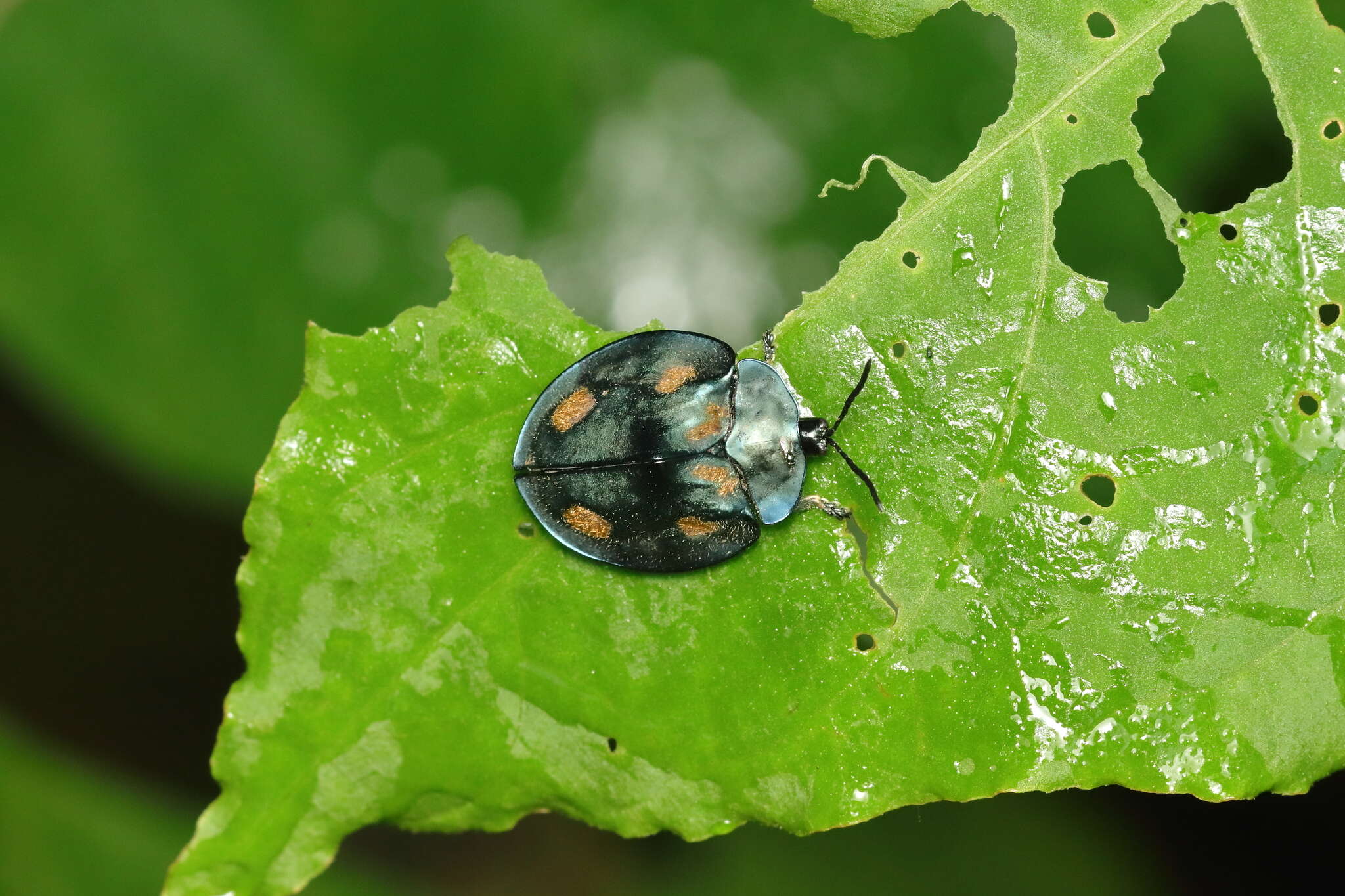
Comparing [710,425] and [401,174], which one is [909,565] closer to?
[710,425]

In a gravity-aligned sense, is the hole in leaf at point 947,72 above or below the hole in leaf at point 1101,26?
above

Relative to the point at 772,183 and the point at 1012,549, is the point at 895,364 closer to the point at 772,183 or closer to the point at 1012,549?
the point at 1012,549

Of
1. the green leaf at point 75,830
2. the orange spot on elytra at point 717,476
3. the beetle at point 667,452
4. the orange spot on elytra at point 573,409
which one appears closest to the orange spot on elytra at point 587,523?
the beetle at point 667,452

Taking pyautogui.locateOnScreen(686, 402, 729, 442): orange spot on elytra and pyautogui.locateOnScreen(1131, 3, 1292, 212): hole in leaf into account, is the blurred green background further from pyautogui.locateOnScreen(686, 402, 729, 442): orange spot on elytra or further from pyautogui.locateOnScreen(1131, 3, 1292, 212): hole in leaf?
pyautogui.locateOnScreen(686, 402, 729, 442): orange spot on elytra

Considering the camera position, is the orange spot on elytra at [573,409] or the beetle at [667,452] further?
the orange spot on elytra at [573,409]

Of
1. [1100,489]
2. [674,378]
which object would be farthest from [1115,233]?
[674,378]

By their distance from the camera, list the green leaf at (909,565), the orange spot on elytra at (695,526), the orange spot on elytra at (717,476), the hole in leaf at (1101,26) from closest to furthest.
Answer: the green leaf at (909,565) → the hole in leaf at (1101,26) → the orange spot on elytra at (695,526) → the orange spot on elytra at (717,476)

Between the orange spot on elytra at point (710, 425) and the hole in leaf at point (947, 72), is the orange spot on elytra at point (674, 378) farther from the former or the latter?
the hole in leaf at point (947, 72)

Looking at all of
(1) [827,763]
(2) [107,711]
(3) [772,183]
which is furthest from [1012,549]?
(2) [107,711]
